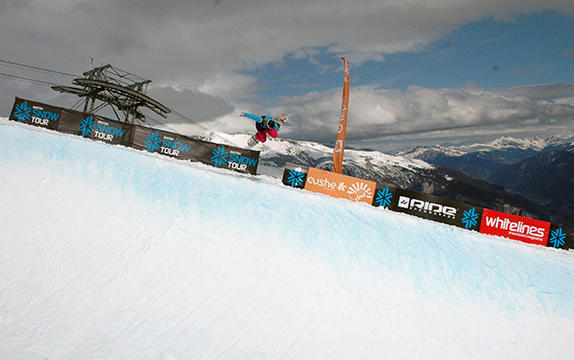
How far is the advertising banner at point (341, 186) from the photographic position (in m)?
17.0

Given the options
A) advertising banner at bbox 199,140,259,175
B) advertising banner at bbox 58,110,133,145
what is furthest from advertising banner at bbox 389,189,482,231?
advertising banner at bbox 58,110,133,145

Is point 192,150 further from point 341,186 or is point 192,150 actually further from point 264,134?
point 341,186

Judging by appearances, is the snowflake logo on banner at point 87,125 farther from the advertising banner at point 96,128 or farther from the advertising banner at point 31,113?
the advertising banner at point 31,113

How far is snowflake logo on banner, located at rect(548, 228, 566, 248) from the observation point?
55.4ft

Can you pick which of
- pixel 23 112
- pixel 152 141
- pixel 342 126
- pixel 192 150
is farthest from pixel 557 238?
pixel 23 112

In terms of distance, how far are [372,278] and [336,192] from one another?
293 inches

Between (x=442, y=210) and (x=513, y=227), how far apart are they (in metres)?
4.13

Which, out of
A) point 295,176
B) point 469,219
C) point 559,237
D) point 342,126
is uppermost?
point 342,126

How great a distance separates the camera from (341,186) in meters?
17.2

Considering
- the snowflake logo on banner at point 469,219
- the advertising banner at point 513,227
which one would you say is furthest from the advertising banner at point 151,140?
the advertising banner at point 513,227

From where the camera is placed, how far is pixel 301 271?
10094mm

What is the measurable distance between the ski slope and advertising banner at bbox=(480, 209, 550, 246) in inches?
115

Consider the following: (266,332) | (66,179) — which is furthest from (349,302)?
(66,179)

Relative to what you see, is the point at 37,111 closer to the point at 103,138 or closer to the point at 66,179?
the point at 103,138
